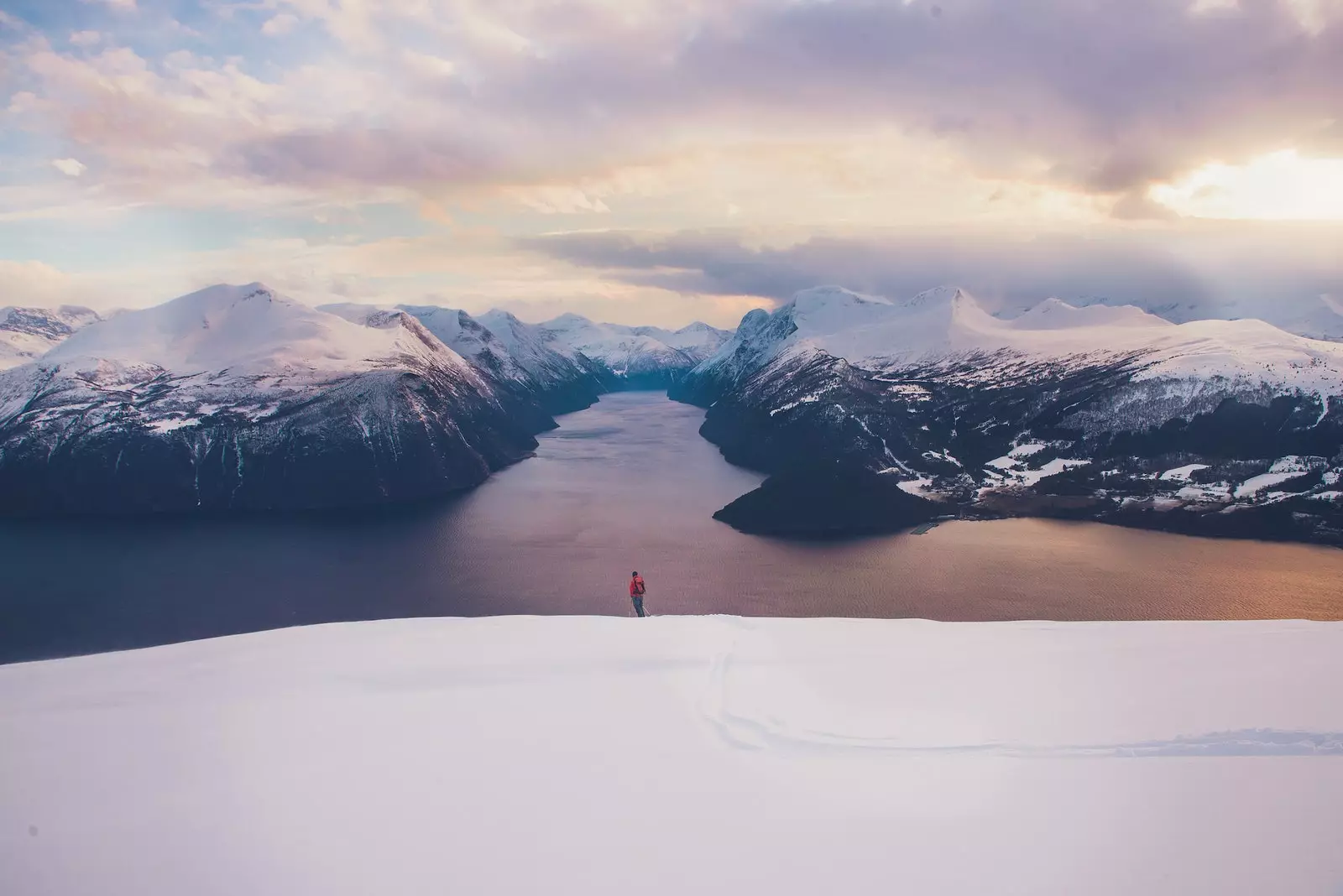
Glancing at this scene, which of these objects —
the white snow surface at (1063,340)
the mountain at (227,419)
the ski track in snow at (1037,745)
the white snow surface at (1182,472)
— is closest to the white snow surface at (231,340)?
the mountain at (227,419)

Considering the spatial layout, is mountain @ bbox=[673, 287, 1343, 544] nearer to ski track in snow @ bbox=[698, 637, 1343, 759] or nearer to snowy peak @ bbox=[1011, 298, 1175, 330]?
snowy peak @ bbox=[1011, 298, 1175, 330]

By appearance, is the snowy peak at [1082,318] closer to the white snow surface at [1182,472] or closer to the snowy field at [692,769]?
the white snow surface at [1182,472]

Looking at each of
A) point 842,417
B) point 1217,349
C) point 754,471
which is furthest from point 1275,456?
point 754,471

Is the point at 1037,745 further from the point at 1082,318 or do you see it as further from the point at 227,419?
the point at 1082,318

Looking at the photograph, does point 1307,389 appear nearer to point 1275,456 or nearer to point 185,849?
point 1275,456

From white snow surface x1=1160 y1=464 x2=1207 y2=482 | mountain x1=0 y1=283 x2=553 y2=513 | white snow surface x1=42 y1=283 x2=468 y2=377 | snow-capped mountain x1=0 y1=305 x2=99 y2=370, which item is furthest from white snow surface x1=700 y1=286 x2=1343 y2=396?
snow-capped mountain x1=0 y1=305 x2=99 y2=370
